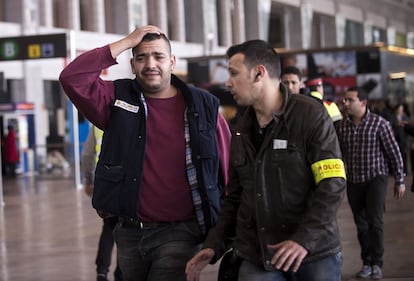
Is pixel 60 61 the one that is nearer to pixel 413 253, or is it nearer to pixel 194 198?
pixel 413 253

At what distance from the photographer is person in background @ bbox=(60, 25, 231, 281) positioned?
14.5ft

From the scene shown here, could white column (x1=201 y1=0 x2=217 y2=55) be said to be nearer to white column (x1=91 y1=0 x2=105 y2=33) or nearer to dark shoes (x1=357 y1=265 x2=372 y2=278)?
white column (x1=91 y1=0 x2=105 y2=33)

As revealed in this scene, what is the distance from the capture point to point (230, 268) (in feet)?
13.2

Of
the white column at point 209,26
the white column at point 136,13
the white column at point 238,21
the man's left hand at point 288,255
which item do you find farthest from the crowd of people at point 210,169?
the white column at point 238,21

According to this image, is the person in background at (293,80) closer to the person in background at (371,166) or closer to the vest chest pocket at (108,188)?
the person in background at (371,166)

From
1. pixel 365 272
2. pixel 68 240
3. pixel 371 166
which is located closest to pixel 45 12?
pixel 68 240

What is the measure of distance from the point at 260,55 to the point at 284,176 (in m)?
0.53

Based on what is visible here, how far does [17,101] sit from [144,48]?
2795 centimetres

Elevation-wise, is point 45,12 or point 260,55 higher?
point 45,12

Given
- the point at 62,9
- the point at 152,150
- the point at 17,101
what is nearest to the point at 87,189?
the point at 152,150

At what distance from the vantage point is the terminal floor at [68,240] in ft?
29.7

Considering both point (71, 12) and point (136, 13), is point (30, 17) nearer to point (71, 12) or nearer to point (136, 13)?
point (71, 12)

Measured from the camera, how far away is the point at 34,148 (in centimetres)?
2980

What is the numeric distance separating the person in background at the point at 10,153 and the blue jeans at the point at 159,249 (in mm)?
24305
